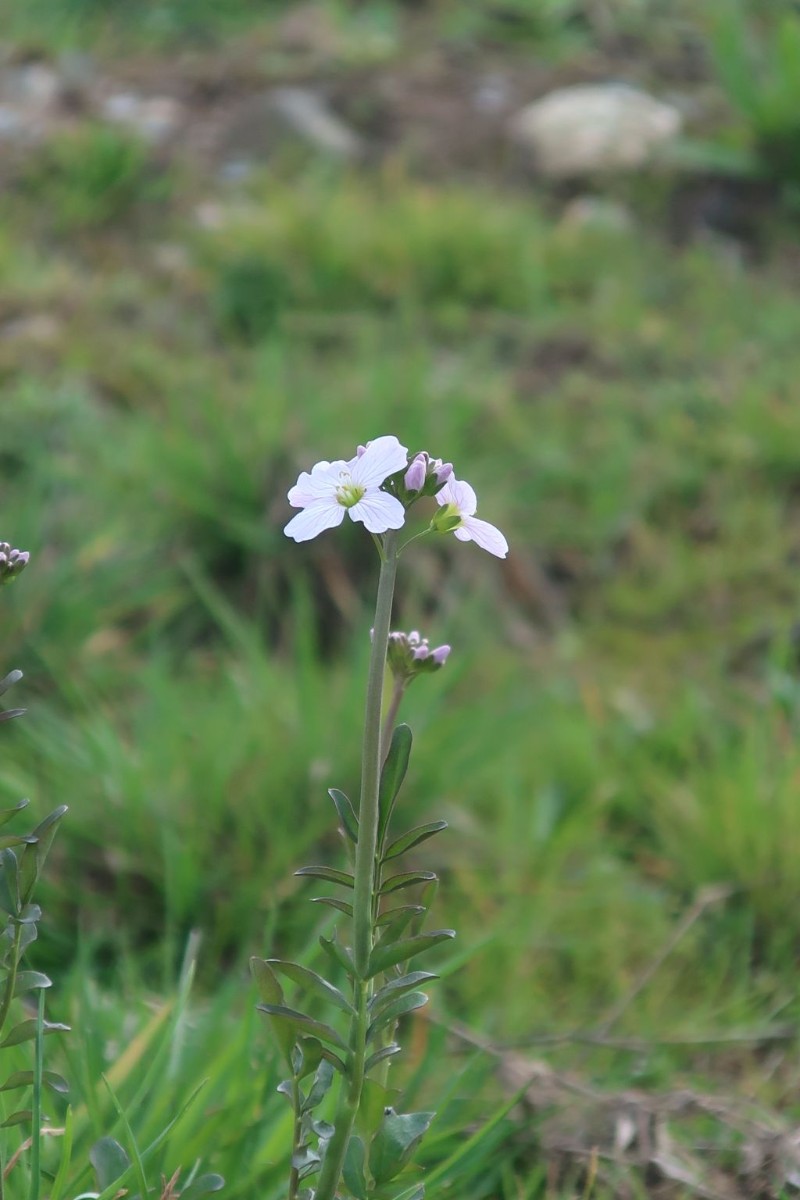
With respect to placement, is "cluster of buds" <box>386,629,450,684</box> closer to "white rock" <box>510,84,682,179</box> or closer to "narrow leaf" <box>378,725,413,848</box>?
"narrow leaf" <box>378,725,413,848</box>

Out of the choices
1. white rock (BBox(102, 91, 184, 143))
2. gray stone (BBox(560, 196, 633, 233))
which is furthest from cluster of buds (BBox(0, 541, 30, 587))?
white rock (BBox(102, 91, 184, 143))

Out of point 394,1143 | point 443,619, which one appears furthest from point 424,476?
point 443,619

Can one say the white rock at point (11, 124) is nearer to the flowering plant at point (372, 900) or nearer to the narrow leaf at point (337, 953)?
the flowering plant at point (372, 900)

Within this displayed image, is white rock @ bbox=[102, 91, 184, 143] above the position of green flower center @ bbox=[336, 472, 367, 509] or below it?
below

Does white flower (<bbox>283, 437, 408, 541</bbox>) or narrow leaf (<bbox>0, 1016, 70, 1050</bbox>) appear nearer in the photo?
white flower (<bbox>283, 437, 408, 541</bbox>)

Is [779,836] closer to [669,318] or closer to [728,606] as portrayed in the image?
[728,606]

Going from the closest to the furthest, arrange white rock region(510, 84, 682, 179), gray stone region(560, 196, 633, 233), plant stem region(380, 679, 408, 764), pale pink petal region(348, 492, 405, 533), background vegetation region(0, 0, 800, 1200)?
pale pink petal region(348, 492, 405, 533), plant stem region(380, 679, 408, 764), background vegetation region(0, 0, 800, 1200), gray stone region(560, 196, 633, 233), white rock region(510, 84, 682, 179)

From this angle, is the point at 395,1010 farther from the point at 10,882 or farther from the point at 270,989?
the point at 10,882
